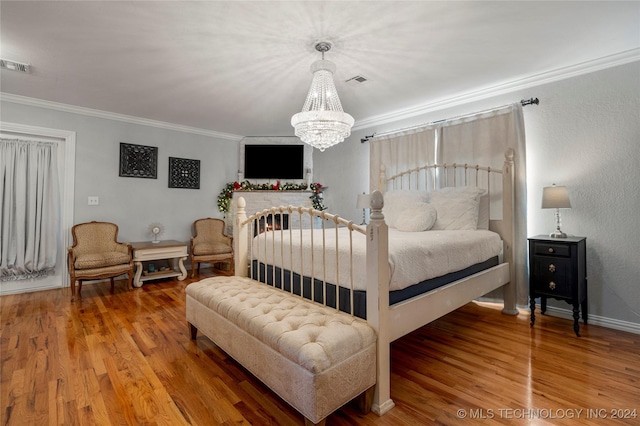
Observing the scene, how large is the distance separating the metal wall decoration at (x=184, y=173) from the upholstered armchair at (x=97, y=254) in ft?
3.62

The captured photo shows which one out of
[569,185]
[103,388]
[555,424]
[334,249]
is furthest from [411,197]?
[103,388]

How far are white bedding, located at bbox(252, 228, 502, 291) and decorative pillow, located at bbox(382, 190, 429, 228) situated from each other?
77 centimetres

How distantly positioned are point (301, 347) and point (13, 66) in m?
3.69

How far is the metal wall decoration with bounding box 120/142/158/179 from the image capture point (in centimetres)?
443

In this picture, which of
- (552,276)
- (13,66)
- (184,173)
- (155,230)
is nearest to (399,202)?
(552,276)

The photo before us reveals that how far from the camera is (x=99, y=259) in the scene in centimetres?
367

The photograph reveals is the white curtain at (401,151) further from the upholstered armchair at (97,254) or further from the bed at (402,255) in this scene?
the upholstered armchair at (97,254)

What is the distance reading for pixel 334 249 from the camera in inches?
75.9

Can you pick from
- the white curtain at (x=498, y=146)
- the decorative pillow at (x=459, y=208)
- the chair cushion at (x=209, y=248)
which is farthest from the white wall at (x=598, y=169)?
the chair cushion at (x=209, y=248)

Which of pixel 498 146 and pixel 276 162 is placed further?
pixel 276 162

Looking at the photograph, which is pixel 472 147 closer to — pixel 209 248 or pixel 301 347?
pixel 301 347

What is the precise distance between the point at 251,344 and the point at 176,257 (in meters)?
3.25

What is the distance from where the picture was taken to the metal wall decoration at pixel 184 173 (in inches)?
192

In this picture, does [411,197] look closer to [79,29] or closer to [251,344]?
[251,344]
